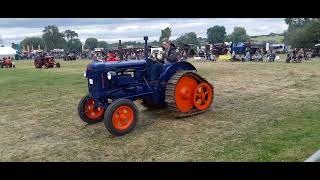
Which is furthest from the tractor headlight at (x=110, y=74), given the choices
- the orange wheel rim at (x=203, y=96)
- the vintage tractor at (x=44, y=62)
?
the vintage tractor at (x=44, y=62)

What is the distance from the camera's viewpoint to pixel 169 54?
7590mm

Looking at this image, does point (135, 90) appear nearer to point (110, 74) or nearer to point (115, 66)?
point (115, 66)

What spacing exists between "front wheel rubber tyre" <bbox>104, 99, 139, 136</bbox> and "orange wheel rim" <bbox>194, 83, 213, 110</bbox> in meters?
1.66

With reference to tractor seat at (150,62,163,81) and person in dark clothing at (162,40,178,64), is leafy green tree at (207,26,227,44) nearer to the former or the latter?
person in dark clothing at (162,40,178,64)

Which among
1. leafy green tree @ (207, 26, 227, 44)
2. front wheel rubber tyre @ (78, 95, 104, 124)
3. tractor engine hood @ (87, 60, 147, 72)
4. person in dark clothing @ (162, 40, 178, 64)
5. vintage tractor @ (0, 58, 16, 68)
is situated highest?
leafy green tree @ (207, 26, 227, 44)

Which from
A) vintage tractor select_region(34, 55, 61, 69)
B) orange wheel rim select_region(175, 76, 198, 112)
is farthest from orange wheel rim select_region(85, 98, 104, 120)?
vintage tractor select_region(34, 55, 61, 69)

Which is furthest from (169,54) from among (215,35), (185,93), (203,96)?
(215,35)

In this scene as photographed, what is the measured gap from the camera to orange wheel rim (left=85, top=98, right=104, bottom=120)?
23.2 ft

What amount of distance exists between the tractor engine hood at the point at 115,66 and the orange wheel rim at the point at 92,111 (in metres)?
0.87

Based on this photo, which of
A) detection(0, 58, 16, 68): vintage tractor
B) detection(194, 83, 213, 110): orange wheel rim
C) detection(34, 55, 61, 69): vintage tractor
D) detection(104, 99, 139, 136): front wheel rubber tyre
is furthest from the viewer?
detection(0, 58, 16, 68): vintage tractor

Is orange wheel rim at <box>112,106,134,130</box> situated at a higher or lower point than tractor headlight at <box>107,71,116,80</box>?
lower

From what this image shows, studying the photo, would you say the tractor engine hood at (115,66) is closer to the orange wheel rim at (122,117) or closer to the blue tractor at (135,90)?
the blue tractor at (135,90)

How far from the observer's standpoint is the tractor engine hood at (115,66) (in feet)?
20.9
